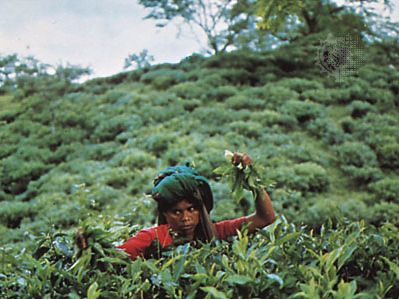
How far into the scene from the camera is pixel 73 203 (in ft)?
20.5

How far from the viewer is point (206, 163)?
6.45 metres

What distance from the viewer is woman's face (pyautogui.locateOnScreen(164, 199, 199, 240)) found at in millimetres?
2105

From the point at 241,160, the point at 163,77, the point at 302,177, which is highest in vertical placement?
the point at 163,77

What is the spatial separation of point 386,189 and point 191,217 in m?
4.64

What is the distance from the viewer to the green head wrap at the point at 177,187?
2072 mm

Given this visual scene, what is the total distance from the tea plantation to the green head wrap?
9.6 inches

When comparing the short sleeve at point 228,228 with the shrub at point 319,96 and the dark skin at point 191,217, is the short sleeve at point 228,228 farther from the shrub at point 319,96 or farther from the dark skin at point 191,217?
the shrub at point 319,96

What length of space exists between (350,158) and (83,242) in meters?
6.12

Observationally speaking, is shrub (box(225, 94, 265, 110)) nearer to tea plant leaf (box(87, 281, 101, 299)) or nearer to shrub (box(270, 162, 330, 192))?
shrub (box(270, 162, 330, 192))

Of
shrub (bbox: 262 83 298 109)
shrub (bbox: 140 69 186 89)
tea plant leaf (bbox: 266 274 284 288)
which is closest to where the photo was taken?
tea plant leaf (bbox: 266 274 284 288)

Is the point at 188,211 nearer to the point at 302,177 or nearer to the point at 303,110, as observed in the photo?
the point at 302,177

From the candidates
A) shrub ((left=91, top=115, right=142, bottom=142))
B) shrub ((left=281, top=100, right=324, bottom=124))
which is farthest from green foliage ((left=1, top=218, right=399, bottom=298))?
shrub ((left=91, top=115, right=142, bottom=142))

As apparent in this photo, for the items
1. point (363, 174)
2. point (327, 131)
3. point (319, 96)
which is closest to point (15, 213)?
point (363, 174)

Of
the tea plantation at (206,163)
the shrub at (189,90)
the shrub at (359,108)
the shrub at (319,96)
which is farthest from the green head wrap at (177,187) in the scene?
the shrub at (189,90)
